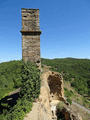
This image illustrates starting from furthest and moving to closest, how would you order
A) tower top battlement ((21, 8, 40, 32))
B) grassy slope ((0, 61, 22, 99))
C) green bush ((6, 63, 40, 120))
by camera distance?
grassy slope ((0, 61, 22, 99)), tower top battlement ((21, 8, 40, 32)), green bush ((6, 63, 40, 120))

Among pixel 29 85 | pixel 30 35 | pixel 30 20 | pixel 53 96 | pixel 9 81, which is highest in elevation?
pixel 30 20

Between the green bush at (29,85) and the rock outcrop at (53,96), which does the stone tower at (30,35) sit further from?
the rock outcrop at (53,96)

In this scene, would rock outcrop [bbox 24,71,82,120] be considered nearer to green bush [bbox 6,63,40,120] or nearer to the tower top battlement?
green bush [bbox 6,63,40,120]

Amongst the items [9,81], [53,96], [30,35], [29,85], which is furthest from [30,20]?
[9,81]

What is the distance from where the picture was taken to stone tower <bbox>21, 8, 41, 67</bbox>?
20.0 feet

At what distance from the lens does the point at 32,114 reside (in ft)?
14.5

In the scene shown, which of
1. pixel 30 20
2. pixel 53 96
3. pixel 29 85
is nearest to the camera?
pixel 29 85

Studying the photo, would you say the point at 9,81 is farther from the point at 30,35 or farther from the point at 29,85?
the point at 30,35

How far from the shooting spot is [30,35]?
618 cm

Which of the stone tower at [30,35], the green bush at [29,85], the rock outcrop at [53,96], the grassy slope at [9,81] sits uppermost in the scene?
the stone tower at [30,35]

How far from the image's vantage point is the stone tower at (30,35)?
608 centimetres

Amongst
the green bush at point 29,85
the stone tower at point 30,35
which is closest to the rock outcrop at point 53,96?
the green bush at point 29,85

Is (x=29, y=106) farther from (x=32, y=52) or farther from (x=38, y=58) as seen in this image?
(x=32, y=52)

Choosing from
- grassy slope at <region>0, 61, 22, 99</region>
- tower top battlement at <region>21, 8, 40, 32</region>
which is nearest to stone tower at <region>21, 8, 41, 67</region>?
tower top battlement at <region>21, 8, 40, 32</region>
